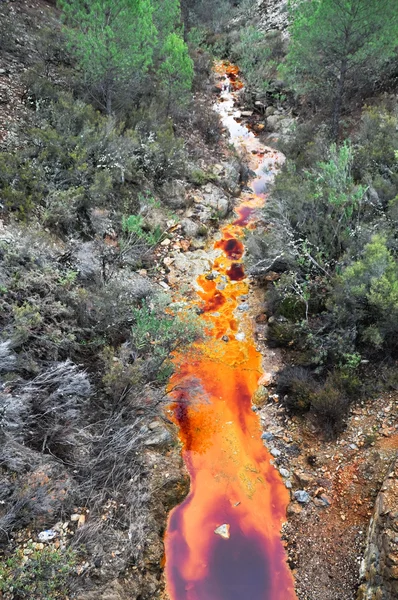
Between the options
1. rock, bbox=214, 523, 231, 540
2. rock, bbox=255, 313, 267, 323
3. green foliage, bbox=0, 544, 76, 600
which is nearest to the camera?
green foliage, bbox=0, 544, 76, 600

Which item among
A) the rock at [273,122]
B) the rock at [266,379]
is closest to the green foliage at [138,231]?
the rock at [266,379]

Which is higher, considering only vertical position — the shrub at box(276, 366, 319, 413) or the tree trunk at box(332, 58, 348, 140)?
the tree trunk at box(332, 58, 348, 140)

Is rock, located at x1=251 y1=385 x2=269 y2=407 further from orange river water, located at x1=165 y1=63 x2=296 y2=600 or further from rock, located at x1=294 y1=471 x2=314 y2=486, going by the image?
rock, located at x1=294 y1=471 x2=314 y2=486

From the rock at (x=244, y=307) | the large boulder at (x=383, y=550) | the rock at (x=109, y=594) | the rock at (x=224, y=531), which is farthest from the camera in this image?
the rock at (x=244, y=307)

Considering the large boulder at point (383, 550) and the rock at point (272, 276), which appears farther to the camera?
the rock at point (272, 276)

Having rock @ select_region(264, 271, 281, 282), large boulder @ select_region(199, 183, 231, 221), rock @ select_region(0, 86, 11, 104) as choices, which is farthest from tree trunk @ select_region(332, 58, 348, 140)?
rock @ select_region(0, 86, 11, 104)

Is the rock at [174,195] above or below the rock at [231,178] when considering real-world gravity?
below

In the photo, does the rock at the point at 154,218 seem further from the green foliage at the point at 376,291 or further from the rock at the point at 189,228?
the green foliage at the point at 376,291

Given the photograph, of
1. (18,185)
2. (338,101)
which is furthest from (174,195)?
(338,101)

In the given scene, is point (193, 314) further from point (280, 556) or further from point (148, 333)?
point (280, 556)
